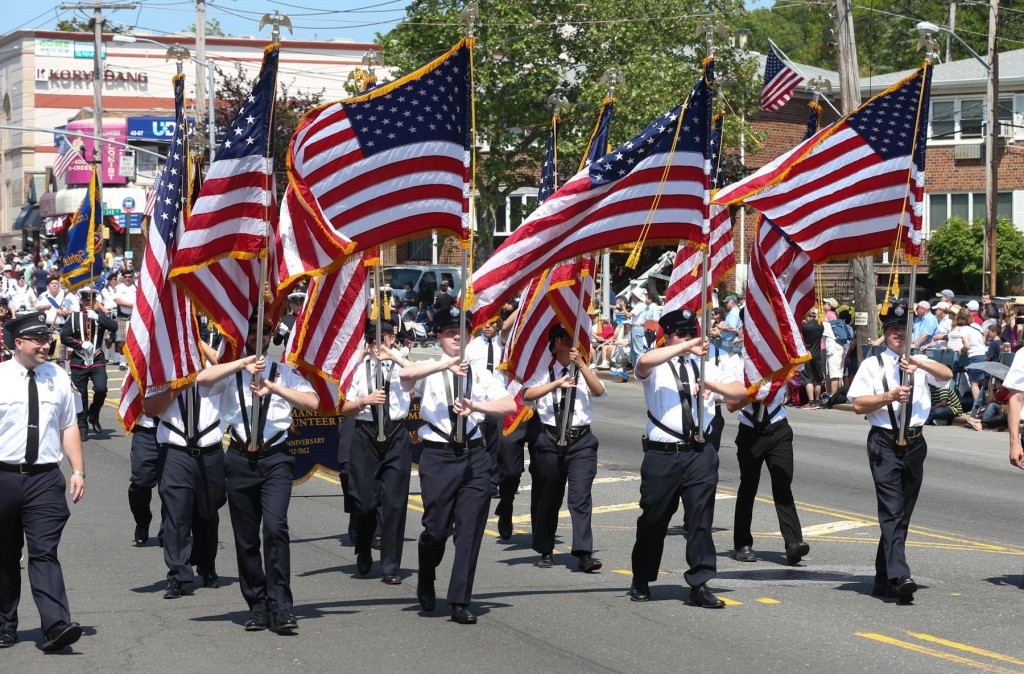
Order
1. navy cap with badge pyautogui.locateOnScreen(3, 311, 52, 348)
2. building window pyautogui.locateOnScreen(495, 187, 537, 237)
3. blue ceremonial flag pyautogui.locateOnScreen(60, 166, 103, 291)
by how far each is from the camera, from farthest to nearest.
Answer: building window pyautogui.locateOnScreen(495, 187, 537, 237), blue ceremonial flag pyautogui.locateOnScreen(60, 166, 103, 291), navy cap with badge pyautogui.locateOnScreen(3, 311, 52, 348)

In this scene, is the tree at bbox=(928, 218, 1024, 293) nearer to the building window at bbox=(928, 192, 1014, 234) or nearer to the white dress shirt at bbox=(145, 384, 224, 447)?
the building window at bbox=(928, 192, 1014, 234)

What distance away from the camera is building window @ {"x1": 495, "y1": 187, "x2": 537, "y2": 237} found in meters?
47.8

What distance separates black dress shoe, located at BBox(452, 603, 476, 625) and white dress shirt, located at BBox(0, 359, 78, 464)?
2.64 m

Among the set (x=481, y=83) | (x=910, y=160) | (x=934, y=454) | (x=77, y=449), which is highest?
(x=481, y=83)

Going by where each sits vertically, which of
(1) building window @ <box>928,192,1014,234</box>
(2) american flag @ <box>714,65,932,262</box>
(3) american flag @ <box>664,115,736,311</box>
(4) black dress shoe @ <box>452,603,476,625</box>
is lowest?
(4) black dress shoe @ <box>452,603,476,625</box>

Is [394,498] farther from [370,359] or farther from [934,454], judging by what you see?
[934,454]

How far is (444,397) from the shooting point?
954cm

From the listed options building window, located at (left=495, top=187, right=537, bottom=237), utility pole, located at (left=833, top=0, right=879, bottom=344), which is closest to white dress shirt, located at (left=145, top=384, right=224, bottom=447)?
utility pole, located at (left=833, top=0, right=879, bottom=344)

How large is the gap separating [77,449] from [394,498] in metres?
2.58

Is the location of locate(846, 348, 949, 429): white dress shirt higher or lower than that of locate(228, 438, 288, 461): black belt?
higher

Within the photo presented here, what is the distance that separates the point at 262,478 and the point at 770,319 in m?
4.22

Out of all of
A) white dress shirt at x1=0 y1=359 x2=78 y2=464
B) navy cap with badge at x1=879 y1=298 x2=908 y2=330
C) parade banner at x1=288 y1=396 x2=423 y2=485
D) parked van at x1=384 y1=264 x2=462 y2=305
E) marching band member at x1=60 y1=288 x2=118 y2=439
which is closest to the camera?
white dress shirt at x1=0 y1=359 x2=78 y2=464

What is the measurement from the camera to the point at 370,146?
950cm

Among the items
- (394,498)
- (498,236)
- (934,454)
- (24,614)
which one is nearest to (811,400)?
(934,454)
